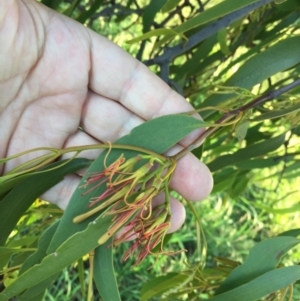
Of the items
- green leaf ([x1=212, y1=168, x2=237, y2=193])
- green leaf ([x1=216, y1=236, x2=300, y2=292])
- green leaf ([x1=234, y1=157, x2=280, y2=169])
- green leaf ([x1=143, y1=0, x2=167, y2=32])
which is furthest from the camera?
green leaf ([x1=212, y1=168, x2=237, y2=193])

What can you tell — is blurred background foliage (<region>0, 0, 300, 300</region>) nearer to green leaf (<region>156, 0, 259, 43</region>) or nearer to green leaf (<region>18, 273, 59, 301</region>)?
green leaf (<region>156, 0, 259, 43</region>)

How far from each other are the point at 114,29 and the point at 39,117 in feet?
2.89

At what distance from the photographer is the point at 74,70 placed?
0.64m

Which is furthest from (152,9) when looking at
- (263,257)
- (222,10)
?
(263,257)

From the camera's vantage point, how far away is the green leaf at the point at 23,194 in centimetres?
58

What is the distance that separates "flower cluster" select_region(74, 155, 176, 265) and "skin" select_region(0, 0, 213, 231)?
0.10 meters

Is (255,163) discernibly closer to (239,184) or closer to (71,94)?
(239,184)

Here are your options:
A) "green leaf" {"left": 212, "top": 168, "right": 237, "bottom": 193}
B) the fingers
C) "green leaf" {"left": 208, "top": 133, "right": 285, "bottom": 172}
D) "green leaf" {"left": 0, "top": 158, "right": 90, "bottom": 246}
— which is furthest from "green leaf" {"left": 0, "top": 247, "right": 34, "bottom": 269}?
"green leaf" {"left": 212, "top": 168, "right": 237, "bottom": 193}

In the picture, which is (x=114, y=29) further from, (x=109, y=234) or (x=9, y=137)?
(x=109, y=234)

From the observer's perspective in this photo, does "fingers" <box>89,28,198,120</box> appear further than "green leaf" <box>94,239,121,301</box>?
Yes

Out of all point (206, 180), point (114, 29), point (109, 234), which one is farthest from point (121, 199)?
point (114, 29)

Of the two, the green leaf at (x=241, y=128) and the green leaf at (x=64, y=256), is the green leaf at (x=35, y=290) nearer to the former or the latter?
the green leaf at (x=64, y=256)

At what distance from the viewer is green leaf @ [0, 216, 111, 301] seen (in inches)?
19.1

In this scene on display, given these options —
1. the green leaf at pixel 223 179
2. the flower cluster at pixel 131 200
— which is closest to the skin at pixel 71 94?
the flower cluster at pixel 131 200
